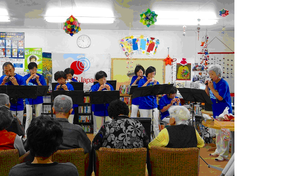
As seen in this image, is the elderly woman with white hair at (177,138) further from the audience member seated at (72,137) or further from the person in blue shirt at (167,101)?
the person in blue shirt at (167,101)

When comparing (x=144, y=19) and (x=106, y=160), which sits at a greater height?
(x=144, y=19)

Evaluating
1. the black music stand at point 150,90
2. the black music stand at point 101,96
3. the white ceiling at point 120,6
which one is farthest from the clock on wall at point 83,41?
the black music stand at point 150,90

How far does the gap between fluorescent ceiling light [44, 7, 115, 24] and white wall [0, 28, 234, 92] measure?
1.18m

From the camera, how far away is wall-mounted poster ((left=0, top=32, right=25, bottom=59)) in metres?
7.85

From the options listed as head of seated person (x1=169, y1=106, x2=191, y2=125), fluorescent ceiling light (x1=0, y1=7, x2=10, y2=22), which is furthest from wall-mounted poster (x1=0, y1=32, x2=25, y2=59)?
head of seated person (x1=169, y1=106, x2=191, y2=125)

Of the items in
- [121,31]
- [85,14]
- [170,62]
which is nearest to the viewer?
[85,14]

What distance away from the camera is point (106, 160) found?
191 centimetres

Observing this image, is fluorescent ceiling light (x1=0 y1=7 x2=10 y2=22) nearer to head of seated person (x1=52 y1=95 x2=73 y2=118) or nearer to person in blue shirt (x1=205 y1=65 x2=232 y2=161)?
head of seated person (x1=52 y1=95 x2=73 y2=118)

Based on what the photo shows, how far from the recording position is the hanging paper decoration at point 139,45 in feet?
23.1
